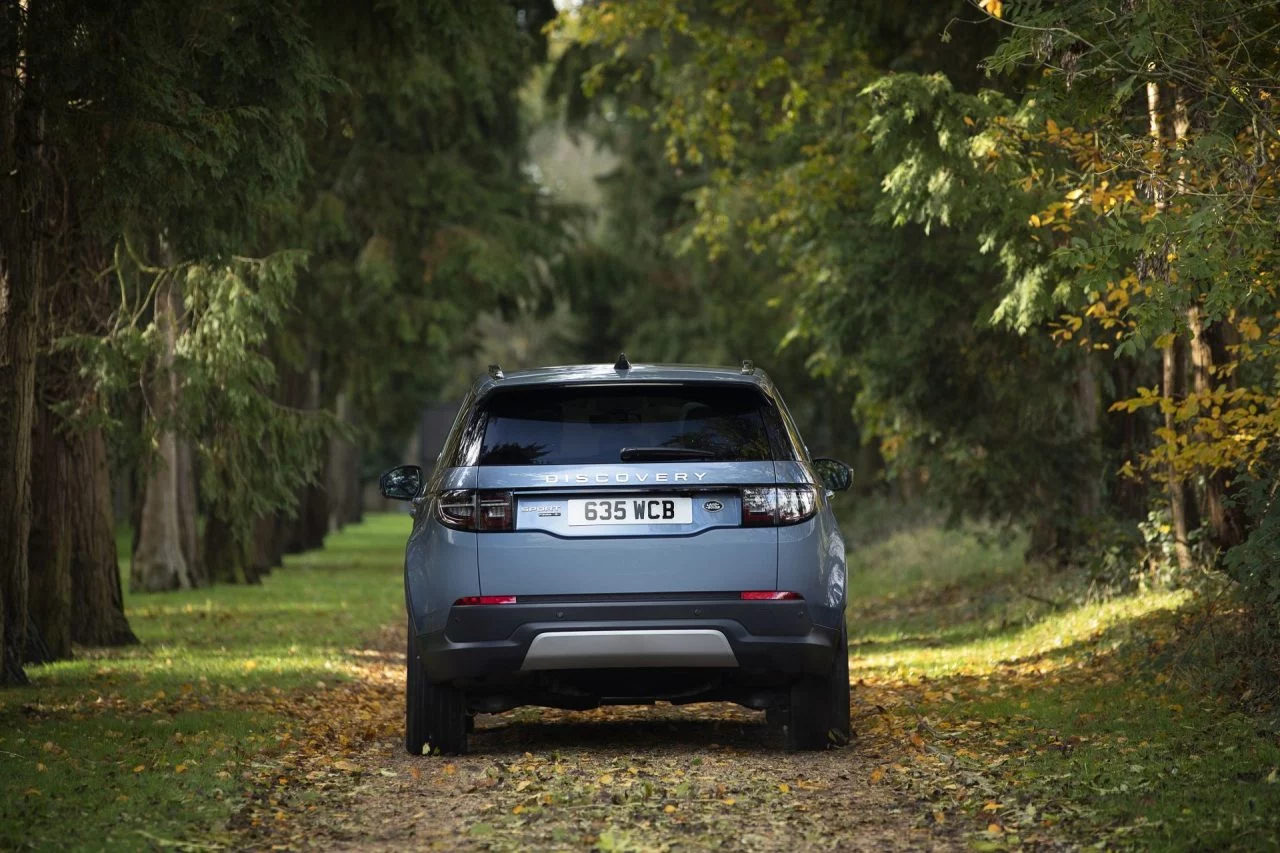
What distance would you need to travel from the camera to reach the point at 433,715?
9.55 metres

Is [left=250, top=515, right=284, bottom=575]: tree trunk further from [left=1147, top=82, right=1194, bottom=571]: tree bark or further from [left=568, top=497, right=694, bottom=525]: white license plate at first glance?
[left=568, top=497, right=694, bottom=525]: white license plate

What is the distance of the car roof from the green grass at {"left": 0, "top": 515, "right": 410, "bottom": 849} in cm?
221

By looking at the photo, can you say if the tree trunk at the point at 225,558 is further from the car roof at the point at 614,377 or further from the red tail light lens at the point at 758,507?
the red tail light lens at the point at 758,507

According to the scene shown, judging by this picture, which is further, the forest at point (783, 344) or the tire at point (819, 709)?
the tire at point (819, 709)

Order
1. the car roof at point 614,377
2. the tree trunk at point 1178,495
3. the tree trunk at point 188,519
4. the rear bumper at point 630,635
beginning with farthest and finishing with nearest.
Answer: the tree trunk at point 188,519 → the tree trunk at point 1178,495 → the car roof at point 614,377 → the rear bumper at point 630,635

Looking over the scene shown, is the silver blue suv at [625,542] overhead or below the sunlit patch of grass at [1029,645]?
overhead

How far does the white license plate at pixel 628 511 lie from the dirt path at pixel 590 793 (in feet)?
3.84

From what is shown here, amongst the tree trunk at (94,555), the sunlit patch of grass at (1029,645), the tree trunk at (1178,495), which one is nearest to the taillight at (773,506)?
the sunlit patch of grass at (1029,645)

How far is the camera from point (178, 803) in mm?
8117

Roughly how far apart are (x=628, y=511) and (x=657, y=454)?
0.31 m

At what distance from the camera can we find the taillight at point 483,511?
888 cm

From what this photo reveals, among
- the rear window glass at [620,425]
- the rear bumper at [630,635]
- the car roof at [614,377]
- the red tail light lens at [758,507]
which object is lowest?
the rear bumper at [630,635]

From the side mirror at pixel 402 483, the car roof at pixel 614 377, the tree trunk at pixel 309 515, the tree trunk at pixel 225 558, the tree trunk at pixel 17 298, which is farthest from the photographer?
the tree trunk at pixel 309 515

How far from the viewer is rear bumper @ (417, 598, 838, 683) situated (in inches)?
347
